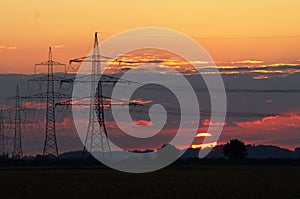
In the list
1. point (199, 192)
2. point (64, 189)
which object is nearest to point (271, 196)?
point (199, 192)

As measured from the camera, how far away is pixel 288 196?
1838 inches

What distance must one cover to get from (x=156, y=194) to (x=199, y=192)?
3.63m

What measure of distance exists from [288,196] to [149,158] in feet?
494

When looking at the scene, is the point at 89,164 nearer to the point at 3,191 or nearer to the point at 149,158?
the point at 149,158

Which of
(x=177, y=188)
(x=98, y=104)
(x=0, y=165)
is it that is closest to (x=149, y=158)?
(x=0, y=165)

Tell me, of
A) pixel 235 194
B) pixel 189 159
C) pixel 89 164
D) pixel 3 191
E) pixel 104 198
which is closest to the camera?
pixel 104 198

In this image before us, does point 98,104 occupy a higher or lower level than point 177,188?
higher

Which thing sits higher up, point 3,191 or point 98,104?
point 98,104

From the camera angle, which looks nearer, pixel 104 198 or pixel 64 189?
pixel 104 198

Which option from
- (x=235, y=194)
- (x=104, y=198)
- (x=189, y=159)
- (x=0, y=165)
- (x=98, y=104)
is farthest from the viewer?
(x=189, y=159)

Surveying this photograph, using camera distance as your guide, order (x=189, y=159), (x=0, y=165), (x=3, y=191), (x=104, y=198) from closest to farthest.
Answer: (x=104, y=198)
(x=3, y=191)
(x=0, y=165)
(x=189, y=159)

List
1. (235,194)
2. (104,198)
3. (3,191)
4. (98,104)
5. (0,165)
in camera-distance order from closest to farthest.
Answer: (104,198) → (235,194) → (3,191) → (98,104) → (0,165)

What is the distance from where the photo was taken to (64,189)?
5428 cm

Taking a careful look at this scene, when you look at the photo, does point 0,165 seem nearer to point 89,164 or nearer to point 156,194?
point 89,164
